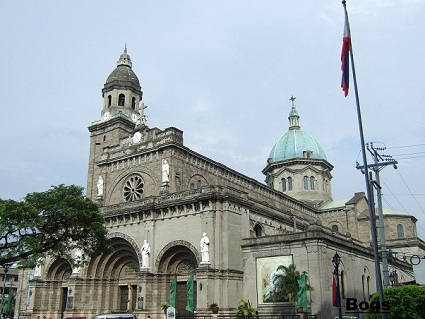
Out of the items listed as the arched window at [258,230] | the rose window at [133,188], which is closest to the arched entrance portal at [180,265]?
the arched window at [258,230]

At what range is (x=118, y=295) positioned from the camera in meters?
44.0

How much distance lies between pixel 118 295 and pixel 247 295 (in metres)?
13.8

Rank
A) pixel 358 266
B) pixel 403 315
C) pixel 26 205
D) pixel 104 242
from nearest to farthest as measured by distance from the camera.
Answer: pixel 403 315 → pixel 26 205 → pixel 104 242 → pixel 358 266

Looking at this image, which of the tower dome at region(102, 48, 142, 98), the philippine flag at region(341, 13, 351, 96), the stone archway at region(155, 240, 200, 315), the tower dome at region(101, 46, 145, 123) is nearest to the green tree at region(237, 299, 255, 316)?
the stone archway at region(155, 240, 200, 315)

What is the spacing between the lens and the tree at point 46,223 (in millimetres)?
27672

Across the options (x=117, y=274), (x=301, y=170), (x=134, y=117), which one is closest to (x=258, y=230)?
(x=117, y=274)

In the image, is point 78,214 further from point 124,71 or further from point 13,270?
point 13,270

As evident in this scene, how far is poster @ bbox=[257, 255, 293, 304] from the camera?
35750mm

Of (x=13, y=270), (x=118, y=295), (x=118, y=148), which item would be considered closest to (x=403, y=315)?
(x=118, y=295)

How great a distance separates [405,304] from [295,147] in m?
51.3

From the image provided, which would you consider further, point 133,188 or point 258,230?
point 133,188

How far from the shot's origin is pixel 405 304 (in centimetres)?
2212

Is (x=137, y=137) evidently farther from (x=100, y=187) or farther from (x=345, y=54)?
(x=345, y=54)

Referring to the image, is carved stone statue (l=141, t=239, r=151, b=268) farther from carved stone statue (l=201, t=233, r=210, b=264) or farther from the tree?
the tree
